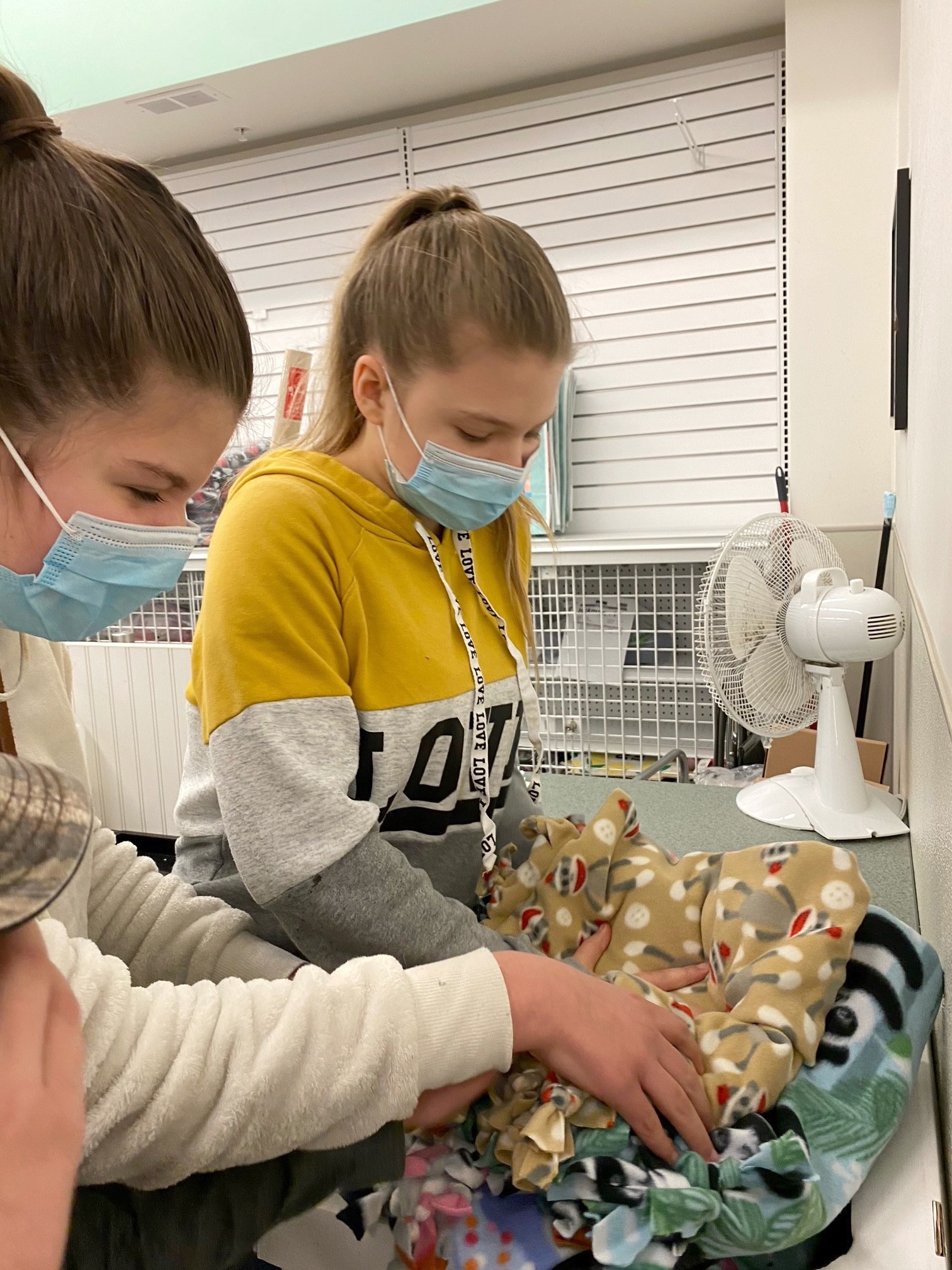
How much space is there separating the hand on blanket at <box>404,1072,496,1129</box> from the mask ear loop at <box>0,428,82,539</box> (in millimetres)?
578

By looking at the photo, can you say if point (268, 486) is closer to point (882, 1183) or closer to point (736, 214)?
point (882, 1183)

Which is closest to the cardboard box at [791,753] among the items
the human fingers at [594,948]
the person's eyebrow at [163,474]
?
the human fingers at [594,948]

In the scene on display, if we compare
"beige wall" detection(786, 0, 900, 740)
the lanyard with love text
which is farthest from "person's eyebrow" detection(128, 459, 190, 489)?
"beige wall" detection(786, 0, 900, 740)

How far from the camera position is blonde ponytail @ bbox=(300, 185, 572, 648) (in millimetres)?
1094

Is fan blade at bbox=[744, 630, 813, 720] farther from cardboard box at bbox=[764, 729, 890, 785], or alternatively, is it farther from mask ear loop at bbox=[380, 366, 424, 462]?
mask ear loop at bbox=[380, 366, 424, 462]

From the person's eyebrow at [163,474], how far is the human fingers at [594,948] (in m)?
0.65

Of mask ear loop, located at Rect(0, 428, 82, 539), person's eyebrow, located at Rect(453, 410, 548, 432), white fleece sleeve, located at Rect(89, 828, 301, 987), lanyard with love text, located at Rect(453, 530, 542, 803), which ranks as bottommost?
white fleece sleeve, located at Rect(89, 828, 301, 987)

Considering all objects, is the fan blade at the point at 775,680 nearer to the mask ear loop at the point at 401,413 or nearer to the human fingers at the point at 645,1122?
the mask ear loop at the point at 401,413

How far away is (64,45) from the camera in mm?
3363

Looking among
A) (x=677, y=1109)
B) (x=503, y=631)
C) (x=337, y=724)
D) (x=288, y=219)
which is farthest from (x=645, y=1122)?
(x=288, y=219)

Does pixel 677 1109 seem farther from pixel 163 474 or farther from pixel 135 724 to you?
pixel 135 724

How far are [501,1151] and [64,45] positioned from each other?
13.0 ft

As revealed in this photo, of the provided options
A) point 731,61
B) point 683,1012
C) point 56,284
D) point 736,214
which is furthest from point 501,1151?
point 731,61

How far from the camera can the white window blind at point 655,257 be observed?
301 cm
